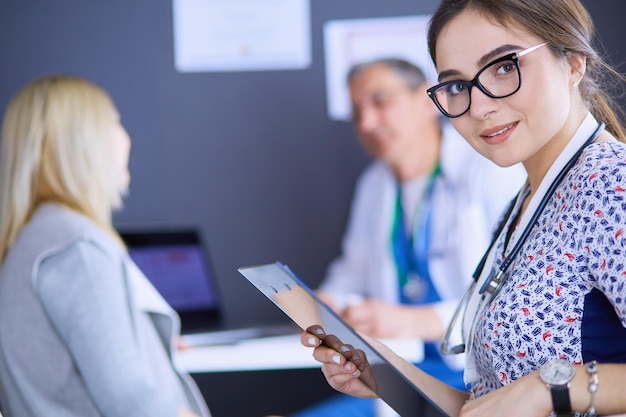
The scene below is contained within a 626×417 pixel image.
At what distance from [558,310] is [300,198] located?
9.21 ft

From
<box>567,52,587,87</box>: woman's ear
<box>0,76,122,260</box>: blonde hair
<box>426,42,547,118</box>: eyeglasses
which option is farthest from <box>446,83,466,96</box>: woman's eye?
<box>0,76,122,260</box>: blonde hair

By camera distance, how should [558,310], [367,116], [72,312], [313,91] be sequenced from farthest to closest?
1. [313,91]
2. [367,116]
3. [72,312]
4. [558,310]

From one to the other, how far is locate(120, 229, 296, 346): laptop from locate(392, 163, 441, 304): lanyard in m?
0.49

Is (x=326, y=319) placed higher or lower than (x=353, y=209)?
higher

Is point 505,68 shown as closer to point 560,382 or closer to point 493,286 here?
point 493,286

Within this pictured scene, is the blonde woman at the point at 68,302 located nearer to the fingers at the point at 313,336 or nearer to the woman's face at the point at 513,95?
the fingers at the point at 313,336

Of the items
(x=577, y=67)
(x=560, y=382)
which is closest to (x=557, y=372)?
(x=560, y=382)

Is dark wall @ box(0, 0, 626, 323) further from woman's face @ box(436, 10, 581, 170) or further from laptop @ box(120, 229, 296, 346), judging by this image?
woman's face @ box(436, 10, 581, 170)

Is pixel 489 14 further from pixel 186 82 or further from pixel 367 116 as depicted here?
pixel 186 82

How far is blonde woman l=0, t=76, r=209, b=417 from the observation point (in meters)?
1.89

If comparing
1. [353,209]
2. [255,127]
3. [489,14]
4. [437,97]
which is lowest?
[353,209]

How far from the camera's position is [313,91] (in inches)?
153

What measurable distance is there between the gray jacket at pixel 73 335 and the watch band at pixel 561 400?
109 centimetres

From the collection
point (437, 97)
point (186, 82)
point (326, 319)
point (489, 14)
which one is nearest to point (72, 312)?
point (326, 319)
